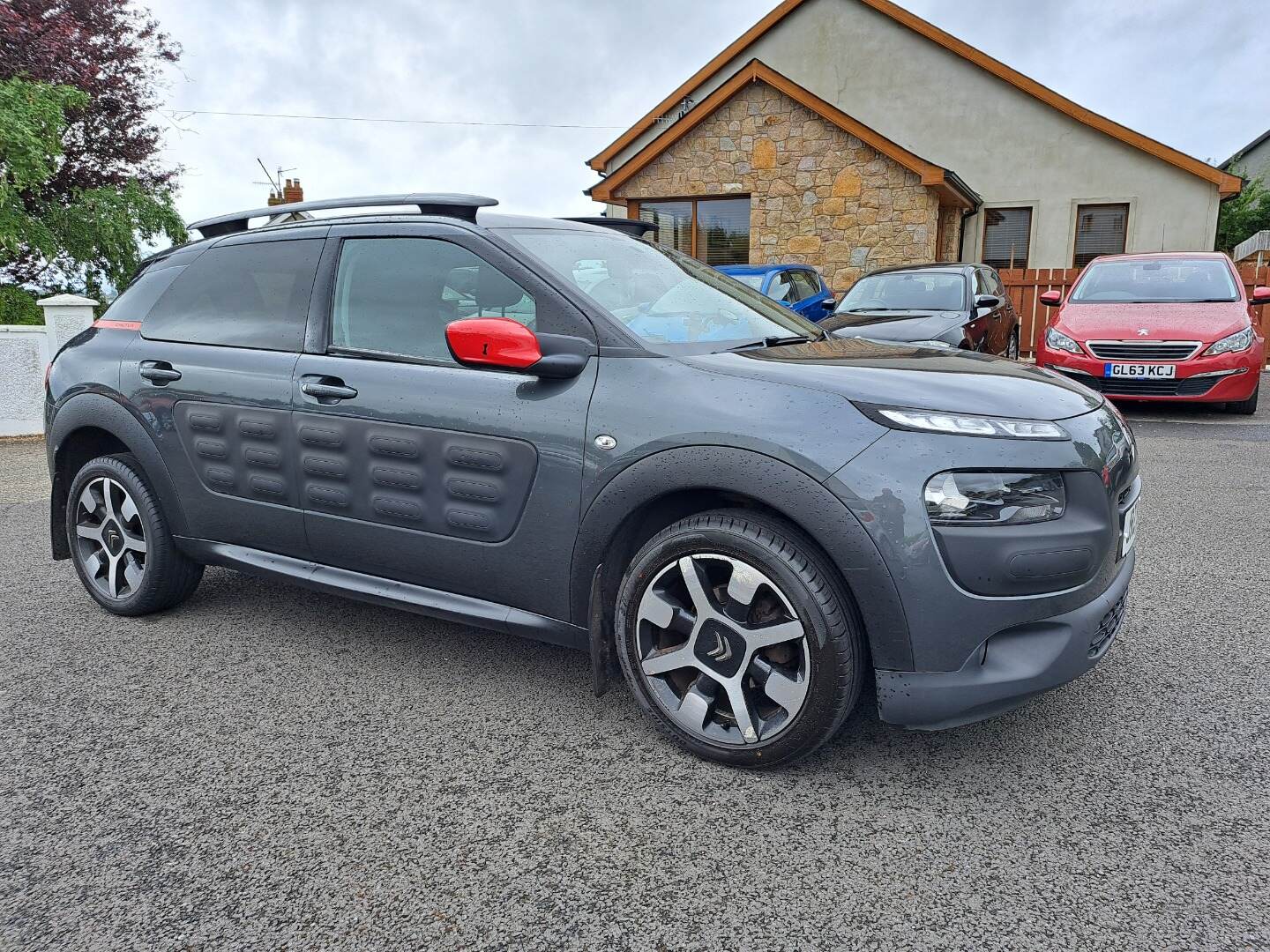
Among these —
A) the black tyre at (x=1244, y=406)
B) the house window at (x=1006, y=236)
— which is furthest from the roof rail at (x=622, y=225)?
the house window at (x=1006, y=236)

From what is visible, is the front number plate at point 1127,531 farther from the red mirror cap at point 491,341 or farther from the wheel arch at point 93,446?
the wheel arch at point 93,446

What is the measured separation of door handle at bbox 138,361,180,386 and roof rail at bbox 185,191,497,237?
629 millimetres

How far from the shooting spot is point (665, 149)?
16734 millimetres

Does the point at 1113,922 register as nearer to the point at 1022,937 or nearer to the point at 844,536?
the point at 1022,937

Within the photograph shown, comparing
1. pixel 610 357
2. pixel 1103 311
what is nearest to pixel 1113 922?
pixel 610 357

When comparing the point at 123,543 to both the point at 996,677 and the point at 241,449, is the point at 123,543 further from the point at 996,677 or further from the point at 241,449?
the point at 996,677

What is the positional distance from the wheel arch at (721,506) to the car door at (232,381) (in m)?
1.25

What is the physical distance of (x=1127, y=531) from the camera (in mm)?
2688

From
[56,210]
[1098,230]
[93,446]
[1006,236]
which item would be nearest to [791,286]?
[93,446]

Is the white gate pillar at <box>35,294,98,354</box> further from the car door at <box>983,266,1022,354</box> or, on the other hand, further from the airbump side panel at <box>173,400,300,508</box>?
the car door at <box>983,266,1022,354</box>

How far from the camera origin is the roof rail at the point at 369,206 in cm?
320

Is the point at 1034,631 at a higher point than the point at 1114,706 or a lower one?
higher

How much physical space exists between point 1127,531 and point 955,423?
2.54 ft

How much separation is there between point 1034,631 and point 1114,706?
84 cm
